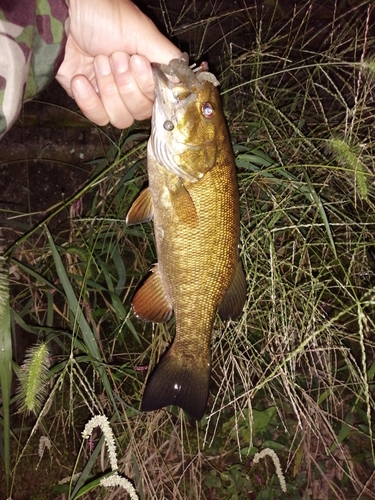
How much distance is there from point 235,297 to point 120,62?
3.00 feet

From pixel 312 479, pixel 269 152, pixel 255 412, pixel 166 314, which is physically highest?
pixel 269 152

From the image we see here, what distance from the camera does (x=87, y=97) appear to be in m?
1.75

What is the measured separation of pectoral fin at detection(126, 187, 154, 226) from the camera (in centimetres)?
166

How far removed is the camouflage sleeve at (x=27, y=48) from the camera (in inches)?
51.3

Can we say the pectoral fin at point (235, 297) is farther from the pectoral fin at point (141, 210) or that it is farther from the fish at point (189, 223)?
the pectoral fin at point (141, 210)

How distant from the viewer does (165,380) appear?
5.88ft

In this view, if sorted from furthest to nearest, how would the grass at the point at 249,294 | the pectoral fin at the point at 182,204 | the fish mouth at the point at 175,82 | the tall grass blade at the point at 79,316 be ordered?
the grass at the point at 249,294 < the tall grass blade at the point at 79,316 < the pectoral fin at the point at 182,204 < the fish mouth at the point at 175,82

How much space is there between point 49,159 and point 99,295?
0.77 meters

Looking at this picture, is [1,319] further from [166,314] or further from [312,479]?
[312,479]

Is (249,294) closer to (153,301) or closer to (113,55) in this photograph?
(153,301)

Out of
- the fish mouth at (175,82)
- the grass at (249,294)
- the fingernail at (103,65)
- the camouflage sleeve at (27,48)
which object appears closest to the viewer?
the camouflage sleeve at (27,48)

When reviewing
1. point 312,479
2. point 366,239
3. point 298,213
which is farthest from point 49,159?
point 312,479

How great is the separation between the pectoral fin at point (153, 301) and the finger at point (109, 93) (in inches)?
23.4

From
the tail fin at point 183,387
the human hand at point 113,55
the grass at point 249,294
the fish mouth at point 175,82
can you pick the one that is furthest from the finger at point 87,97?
the tail fin at point 183,387
